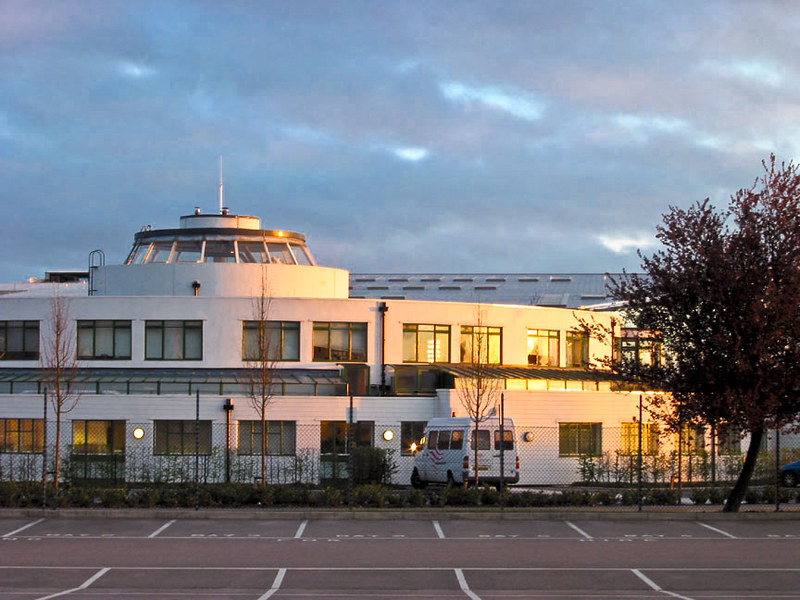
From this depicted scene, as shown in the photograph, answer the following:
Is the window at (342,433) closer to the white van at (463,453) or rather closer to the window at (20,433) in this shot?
the white van at (463,453)

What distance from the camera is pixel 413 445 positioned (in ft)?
124

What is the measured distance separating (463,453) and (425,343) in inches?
537

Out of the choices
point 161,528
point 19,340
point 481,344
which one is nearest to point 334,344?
point 481,344

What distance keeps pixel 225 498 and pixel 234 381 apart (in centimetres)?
1653

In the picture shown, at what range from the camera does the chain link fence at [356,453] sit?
33.6m

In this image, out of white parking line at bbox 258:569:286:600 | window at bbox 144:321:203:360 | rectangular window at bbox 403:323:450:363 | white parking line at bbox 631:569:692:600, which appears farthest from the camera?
rectangular window at bbox 403:323:450:363

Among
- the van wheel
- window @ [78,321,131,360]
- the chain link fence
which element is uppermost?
window @ [78,321,131,360]

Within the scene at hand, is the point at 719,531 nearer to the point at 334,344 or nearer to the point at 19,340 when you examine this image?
the point at 334,344

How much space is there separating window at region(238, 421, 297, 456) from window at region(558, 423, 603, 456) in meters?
9.61

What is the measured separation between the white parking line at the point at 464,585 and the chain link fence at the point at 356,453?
1404cm

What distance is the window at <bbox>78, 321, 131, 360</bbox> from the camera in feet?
149

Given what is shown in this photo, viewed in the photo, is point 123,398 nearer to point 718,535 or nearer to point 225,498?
point 225,498

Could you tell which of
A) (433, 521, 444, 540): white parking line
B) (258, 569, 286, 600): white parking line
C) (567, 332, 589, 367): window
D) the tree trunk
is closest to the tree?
the tree trunk

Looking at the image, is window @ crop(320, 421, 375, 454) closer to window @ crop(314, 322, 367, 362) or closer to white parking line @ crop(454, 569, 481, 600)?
window @ crop(314, 322, 367, 362)
